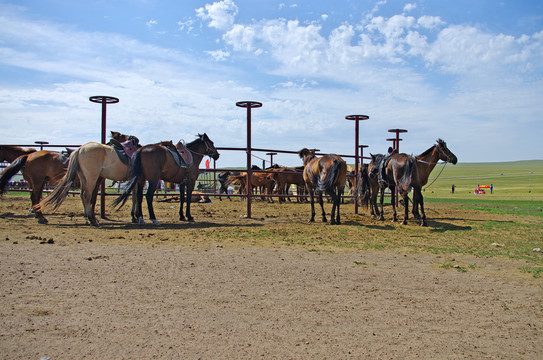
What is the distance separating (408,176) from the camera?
8.94 meters

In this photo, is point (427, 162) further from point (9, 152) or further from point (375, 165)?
point (9, 152)

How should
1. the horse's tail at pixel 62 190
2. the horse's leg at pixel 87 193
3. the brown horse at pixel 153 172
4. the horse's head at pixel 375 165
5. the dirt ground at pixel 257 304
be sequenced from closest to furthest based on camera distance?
1. the dirt ground at pixel 257 304
2. the horse's tail at pixel 62 190
3. the horse's leg at pixel 87 193
4. the brown horse at pixel 153 172
5. the horse's head at pixel 375 165

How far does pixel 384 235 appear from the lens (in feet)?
24.3

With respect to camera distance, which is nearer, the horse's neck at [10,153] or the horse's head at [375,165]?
the horse's neck at [10,153]

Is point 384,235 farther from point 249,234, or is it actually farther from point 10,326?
Result: point 10,326

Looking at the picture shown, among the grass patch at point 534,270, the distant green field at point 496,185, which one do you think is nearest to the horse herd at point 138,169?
the distant green field at point 496,185

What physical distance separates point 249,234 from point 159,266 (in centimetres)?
285

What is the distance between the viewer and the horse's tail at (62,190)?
754 cm

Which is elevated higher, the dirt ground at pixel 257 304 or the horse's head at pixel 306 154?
the horse's head at pixel 306 154

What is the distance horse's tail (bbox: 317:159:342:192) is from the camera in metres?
8.98

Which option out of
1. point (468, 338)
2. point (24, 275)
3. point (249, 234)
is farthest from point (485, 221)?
point (24, 275)

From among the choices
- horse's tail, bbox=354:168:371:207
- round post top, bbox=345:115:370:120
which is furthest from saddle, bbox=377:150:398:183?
round post top, bbox=345:115:370:120

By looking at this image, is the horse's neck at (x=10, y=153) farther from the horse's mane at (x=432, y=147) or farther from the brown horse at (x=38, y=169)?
the horse's mane at (x=432, y=147)

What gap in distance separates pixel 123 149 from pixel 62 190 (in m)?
1.63
